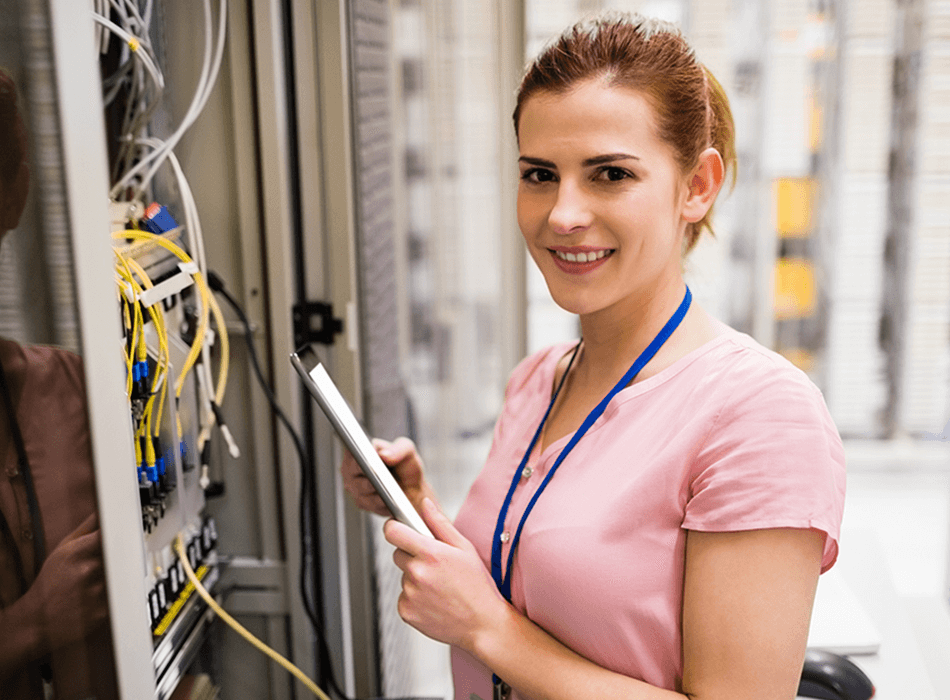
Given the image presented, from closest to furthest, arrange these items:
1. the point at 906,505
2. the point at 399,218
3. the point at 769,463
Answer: the point at 769,463 → the point at 399,218 → the point at 906,505

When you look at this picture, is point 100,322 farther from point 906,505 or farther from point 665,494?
point 906,505

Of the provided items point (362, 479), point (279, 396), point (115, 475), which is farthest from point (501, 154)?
point (115, 475)

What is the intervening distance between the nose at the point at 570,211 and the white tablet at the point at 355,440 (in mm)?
311

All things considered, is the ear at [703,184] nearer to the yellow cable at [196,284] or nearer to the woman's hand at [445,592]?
the woman's hand at [445,592]

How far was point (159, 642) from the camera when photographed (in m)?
1.15

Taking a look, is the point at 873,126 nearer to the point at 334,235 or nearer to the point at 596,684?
the point at 334,235

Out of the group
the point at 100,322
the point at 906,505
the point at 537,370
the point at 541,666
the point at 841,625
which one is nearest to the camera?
the point at 100,322

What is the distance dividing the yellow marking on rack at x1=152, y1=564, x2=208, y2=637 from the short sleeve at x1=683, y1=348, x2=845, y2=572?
0.74m

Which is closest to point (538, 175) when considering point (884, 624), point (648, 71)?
point (648, 71)

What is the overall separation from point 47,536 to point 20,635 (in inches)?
3.1

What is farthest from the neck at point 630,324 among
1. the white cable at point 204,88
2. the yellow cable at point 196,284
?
the white cable at point 204,88

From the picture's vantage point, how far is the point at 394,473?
3.99ft

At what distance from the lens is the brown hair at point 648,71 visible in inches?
36.6

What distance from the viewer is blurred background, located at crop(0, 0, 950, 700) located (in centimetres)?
101
